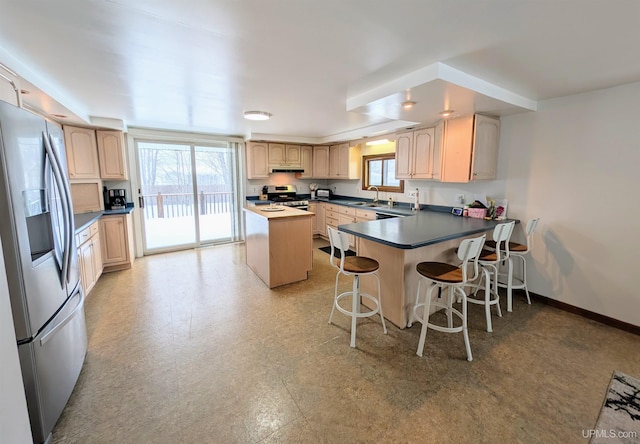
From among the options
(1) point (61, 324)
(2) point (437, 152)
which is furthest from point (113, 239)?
(2) point (437, 152)

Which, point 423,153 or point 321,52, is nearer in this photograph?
point 321,52

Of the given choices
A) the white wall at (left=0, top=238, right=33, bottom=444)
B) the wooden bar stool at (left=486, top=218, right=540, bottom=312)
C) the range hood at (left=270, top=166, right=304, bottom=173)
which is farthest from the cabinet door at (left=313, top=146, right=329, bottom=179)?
the white wall at (left=0, top=238, right=33, bottom=444)

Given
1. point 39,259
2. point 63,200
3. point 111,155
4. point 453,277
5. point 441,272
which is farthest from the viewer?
point 111,155

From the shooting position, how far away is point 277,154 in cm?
596

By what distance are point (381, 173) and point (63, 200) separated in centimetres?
486

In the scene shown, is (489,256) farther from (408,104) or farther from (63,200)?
(63,200)

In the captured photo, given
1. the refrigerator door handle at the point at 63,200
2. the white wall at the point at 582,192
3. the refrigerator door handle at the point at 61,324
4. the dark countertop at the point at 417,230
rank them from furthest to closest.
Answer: the white wall at the point at 582,192
the dark countertop at the point at 417,230
the refrigerator door handle at the point at 63,200
the refrigerator door handle at the point at 61,324

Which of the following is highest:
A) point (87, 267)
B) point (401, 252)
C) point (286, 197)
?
point (286, 197)

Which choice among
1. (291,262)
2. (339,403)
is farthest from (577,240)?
(291,262)

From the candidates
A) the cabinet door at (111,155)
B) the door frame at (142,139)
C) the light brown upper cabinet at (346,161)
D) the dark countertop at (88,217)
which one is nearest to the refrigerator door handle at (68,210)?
the dark countertop at (88,217)

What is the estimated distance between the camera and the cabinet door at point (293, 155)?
6078 millimetres

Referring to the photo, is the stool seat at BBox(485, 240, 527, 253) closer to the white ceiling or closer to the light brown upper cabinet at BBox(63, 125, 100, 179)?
the white ceiling

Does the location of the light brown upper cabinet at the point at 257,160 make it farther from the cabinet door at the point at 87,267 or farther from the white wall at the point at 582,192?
the white wall at the point at 582,192

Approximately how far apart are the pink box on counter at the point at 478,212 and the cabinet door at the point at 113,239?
518 centimetres
